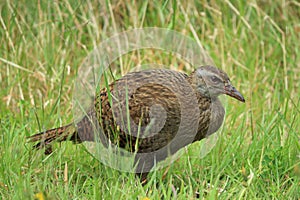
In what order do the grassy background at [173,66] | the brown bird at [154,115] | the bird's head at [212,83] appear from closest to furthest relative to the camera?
1. the grassy background at [173,66]
2. the brown bird at [154,115]
3. the bird's head at [212,83]

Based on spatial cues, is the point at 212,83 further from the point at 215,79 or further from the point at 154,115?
the point at 154,115

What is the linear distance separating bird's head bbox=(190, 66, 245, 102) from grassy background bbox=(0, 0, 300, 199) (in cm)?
32

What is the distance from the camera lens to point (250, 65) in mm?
5332

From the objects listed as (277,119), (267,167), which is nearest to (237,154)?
(267,167)

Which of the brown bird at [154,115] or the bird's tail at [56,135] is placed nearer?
the brown bird at [154,115]

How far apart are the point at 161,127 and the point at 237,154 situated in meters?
0.60

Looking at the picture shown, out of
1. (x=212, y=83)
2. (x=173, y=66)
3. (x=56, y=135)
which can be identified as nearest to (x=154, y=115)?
(x=212, y=83)

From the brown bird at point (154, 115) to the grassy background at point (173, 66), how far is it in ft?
0.46

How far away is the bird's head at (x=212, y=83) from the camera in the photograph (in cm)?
368

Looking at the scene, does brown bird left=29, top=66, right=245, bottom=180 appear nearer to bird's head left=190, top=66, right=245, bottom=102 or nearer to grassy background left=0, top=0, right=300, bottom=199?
bird's head left=190, top=66, right=245, bottom=102

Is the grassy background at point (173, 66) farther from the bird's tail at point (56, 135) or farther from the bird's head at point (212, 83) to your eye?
the bird's head at point (212, 83)

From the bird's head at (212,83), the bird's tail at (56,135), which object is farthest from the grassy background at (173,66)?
the bird's head at (212,83)

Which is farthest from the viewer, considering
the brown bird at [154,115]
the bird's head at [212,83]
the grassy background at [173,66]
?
the bird's head at [212,83]

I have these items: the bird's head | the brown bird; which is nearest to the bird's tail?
the brown bird
